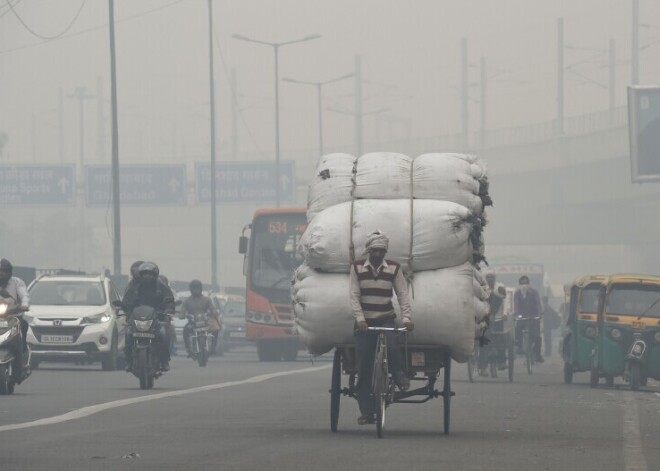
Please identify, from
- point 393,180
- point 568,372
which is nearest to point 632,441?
point 393,180

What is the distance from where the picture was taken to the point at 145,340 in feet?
71.7

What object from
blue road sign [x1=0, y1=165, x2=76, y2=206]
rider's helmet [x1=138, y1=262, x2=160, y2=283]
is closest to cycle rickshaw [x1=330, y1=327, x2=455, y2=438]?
rider's helmet [x1=138, y1=262, x2=160, y2=283]

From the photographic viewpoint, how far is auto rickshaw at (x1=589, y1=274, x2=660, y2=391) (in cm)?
2519

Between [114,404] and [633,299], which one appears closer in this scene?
[114,404]

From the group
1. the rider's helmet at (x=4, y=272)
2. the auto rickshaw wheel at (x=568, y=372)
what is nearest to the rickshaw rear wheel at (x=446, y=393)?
the rider's helmet at (x=4, y=272)

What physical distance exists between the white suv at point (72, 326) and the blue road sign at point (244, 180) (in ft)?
147

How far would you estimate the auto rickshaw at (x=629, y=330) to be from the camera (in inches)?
992

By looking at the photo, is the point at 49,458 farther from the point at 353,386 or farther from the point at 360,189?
the point at 360,189

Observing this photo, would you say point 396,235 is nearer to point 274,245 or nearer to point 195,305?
point 195,305

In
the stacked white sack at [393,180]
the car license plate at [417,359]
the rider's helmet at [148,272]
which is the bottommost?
the car license plate at [417,359]

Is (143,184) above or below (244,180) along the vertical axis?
below

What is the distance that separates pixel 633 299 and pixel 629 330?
60 cm

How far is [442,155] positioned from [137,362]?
25.9 ft

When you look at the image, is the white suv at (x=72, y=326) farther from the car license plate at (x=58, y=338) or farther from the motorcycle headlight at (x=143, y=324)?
the motorcycle headlight at (x=143, y=324)
